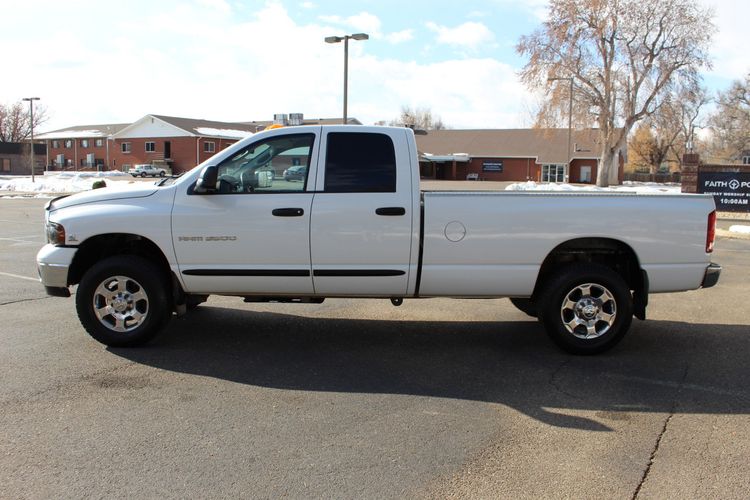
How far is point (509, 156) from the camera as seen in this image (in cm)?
7038

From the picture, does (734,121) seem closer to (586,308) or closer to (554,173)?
(554,173)

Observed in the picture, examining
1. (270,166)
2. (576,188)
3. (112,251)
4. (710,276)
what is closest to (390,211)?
(270,166)

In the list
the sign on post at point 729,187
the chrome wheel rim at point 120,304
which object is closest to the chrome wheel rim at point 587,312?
the chrome wheel rim at point 120,304

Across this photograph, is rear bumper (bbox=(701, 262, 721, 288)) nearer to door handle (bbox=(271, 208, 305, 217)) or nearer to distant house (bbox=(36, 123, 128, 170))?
door handle (bbox=(271, 208, 305, 217))

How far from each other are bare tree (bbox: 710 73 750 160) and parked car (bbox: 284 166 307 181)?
86.5 metres

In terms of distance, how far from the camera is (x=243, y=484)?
11.5 feet

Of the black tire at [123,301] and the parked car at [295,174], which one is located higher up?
the parked car at [295,174]

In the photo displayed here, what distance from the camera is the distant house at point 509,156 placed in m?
66.2

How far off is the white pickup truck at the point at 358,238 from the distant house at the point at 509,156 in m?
Result: 59.5

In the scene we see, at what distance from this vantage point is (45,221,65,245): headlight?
5.93m

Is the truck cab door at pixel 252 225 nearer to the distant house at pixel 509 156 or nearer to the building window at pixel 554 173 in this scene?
the distant house at pixel 509 156

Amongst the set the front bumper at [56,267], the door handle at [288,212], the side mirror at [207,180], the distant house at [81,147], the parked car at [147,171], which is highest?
the distant house at [81,147]

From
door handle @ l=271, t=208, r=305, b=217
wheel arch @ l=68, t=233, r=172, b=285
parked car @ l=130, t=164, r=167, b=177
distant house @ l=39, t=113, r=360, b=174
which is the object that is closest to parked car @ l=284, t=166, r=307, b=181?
door handle @ l=271, t=208, r=305, b=217

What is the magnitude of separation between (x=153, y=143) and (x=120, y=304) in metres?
73.7
